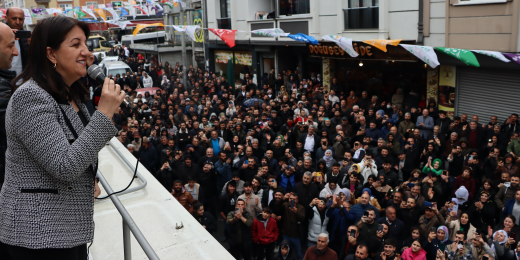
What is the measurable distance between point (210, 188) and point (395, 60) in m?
8.29

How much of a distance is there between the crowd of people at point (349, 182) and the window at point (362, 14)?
340 centimetres

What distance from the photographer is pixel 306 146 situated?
11.7m

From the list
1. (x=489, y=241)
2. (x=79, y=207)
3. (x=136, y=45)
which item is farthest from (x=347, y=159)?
(x=136, y=45)

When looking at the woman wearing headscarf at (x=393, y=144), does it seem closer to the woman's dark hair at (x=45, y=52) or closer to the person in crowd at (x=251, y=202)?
the person in crowd at (x=251, y=202)

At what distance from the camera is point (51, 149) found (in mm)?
1474

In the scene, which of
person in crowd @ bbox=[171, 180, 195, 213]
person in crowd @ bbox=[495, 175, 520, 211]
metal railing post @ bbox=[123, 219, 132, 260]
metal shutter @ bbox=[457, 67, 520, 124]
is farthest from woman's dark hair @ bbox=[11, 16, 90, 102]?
metal shutter @ bbox=[457, 67, 520, 124]

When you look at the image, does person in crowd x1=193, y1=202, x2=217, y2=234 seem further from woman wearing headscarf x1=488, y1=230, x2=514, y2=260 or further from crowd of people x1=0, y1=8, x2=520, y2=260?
woman wearing headscarf x1=488, y1=230, x2=514, y2=260

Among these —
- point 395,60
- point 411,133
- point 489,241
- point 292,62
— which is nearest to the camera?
point 489,241

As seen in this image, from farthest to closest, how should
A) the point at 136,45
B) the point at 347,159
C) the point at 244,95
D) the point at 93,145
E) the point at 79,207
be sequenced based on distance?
1. the point at 136,45
2. the point at 244,95
3. the point at 347,159
4. the point at 79,207
5. the point at 93,145

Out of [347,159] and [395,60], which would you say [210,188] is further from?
[395,60]

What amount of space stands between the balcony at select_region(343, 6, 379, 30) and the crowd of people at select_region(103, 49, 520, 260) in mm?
3360

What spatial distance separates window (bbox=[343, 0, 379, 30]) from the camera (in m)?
15.3

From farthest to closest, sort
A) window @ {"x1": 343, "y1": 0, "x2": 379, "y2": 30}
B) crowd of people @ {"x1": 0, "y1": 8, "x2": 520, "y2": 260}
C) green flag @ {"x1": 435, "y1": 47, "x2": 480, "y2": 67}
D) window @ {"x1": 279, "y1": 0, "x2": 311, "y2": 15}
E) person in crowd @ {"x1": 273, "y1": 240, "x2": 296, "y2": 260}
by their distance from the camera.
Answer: window @ {"x1": 279, "y1": 0, "x2": 311, "y2": 15}, window @ {"x1": 343, "y1": 0, "x2": 379, "y2": 30}, green flag @ {"x1": 435, "y1": 47, "x2": 480, "y2": 67}, person in crowd @ {"x1": 273, "y1": 240, "x2": 296, "y2": 260}, crowd of people @ {"x1": 0, "y1": 8, "x2": 520, "y2": 260}

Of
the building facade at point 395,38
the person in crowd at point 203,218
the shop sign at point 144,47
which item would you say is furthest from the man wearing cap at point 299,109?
the shop sign at point 144,47
